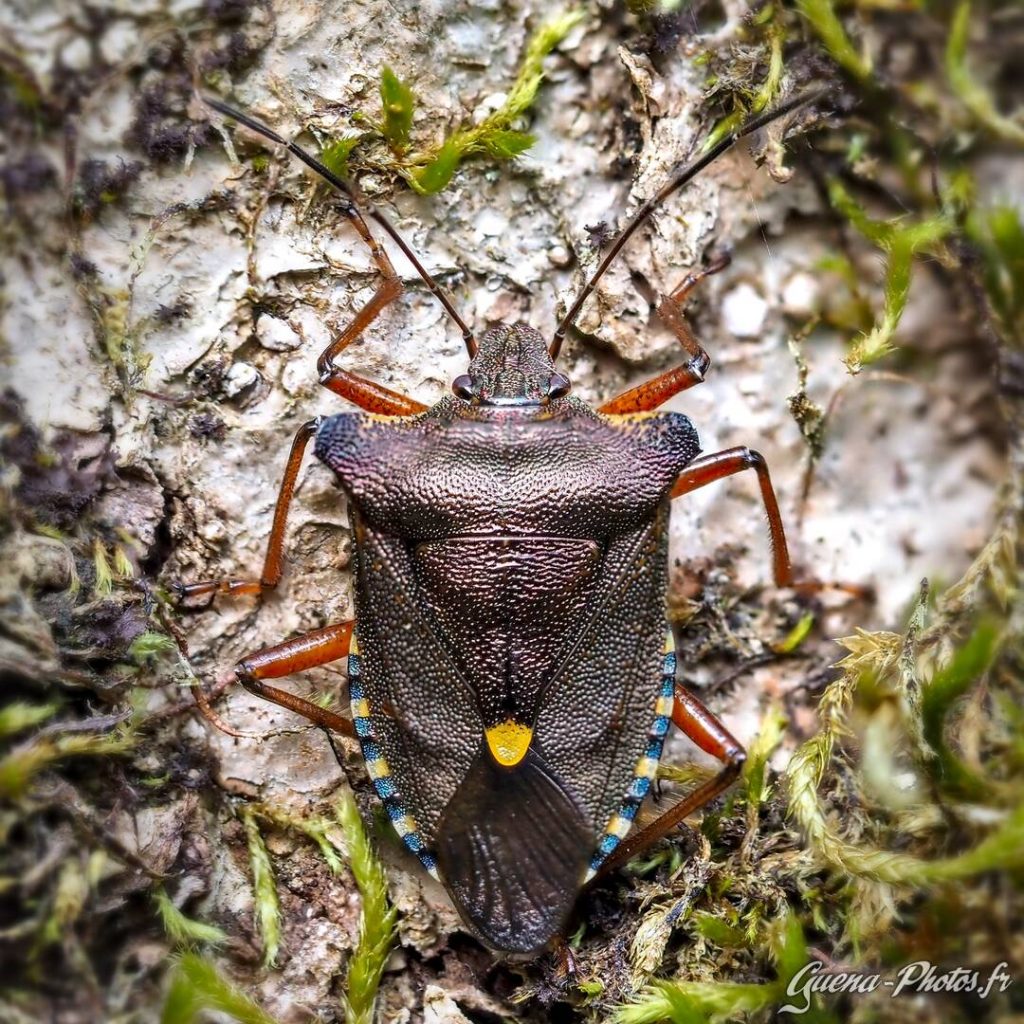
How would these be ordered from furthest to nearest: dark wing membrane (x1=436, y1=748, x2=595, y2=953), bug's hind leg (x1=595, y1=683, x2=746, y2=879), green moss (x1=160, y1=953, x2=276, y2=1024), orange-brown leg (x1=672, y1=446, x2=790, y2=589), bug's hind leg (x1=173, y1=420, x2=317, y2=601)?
orange-brown leg (x1=672, y1=446, x2=790, y2=589), bug's hind leg (x1=173, y1=420, x2=317, y2=601), bug's hind leg (x1=595, y1=683, x2=746, y2=879), dark wing membrane (x1=436, y1=748, x2=595, y2=953), green moss (x1=160, y1=953, x2=276, y2=1024)

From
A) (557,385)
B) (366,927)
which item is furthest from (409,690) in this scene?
(557,385)

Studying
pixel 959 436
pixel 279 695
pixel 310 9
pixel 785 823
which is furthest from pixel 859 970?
pixel 310 9

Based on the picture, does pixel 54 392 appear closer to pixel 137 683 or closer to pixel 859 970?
pixel 137 683

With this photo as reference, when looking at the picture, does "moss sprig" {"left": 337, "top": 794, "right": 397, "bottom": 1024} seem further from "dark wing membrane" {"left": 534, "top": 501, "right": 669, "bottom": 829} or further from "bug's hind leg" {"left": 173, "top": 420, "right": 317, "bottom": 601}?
"bug's hind leg" {"left": 173, "top": 420, "right": 317, "bottom": 601}

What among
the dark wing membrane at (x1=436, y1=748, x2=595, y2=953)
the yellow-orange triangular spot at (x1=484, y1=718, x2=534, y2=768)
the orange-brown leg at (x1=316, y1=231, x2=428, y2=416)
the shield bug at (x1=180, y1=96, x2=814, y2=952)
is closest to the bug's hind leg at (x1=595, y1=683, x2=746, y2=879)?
the shield bug at (x1=180, y1=96, x2=814, y2=952)

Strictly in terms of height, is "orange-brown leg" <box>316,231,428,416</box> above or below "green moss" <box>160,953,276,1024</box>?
above

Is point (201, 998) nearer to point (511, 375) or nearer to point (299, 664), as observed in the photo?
point (299, 664)
